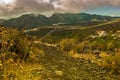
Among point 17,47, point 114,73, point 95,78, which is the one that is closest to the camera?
point 95,78

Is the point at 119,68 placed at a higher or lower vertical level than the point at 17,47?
lower

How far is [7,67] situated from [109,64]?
9.08m

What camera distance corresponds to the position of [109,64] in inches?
899

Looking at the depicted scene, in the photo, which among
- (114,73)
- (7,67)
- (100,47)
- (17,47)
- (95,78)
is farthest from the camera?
(100,47)

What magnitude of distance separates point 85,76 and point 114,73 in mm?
2740

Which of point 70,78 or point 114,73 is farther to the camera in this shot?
point 114,73

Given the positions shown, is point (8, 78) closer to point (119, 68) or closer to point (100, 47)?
point (119, 68)

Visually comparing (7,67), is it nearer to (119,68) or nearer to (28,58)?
(28,58)

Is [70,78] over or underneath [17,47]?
underneath

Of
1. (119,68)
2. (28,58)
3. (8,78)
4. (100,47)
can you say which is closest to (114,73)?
(119,68)

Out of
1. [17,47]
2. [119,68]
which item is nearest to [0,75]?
[17,47]

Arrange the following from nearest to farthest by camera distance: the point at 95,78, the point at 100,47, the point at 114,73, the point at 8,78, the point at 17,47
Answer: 1. the point at 8,78
2. the point at 95,78
3. the point at 114,73
4. the point at 17,47
5. the point at 100,47

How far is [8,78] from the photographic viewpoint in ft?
46.9

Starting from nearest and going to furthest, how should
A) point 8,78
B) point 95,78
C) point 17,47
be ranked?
point 8,78
point 95,78
point 17,47
